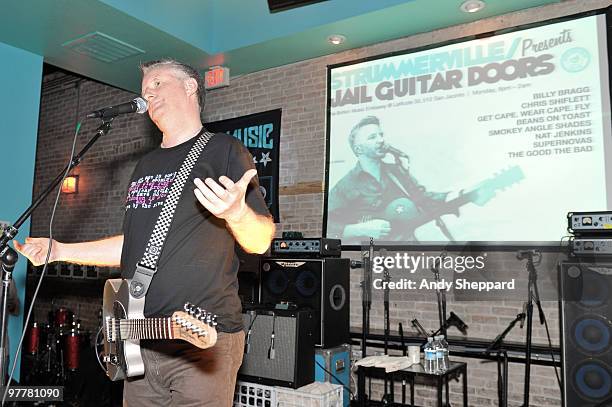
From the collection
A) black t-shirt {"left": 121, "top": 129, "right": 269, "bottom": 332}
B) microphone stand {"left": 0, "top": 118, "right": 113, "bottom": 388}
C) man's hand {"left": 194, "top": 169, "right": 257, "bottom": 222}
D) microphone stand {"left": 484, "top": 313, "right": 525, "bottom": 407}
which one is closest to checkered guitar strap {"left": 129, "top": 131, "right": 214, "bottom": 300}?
black t-shirt {"left": 121, "top": 129, "right": 269, "bottom": 332}

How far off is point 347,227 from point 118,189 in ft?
10.5

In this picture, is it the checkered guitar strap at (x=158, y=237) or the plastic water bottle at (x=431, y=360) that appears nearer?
the checkered guitar strap at (x=158, y=237)

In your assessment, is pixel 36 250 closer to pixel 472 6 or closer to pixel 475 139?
pixel 475 139

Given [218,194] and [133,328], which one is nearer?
[218,194]

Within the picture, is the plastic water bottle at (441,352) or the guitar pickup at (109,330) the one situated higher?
the guitar pickup at (109,330)

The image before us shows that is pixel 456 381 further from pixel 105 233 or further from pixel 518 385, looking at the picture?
pixel 105 233

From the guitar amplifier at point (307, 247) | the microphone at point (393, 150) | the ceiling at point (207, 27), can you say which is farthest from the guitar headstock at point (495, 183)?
the ceiling at point (207, 27)

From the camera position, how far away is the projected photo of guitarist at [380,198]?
12.5 feet

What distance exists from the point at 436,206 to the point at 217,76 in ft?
8.06

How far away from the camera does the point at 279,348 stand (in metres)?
3.35

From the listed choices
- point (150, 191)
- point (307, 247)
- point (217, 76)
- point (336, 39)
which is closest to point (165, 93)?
point (150, 191)

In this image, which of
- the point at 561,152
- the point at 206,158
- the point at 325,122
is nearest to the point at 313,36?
the point at 325,122

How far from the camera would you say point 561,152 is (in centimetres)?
341

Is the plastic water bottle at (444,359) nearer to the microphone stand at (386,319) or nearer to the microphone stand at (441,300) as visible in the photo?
the microphone stand at (441,300)
